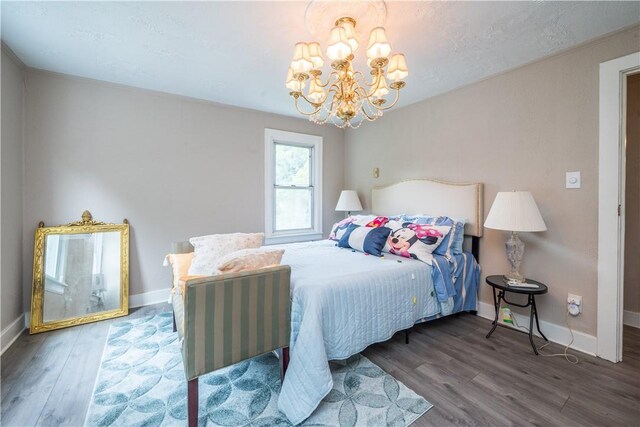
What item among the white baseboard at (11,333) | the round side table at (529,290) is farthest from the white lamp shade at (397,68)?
the white baseboard at (11,333)

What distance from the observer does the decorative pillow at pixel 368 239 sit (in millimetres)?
2727

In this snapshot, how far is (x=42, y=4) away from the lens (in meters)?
1.74

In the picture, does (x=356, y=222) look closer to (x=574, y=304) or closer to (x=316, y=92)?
(x=316, y=92)

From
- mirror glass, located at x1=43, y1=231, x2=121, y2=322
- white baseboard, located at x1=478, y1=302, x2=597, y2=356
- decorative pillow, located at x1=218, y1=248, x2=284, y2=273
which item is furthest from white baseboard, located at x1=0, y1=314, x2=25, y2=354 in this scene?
white baseboard, located at x1=478, y1=302, x2=597, y2=356

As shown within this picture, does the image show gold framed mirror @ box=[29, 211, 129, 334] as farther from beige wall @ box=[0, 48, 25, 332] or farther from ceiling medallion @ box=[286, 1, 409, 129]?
ceiling medallion @ box=[286, 1, 409, 129]

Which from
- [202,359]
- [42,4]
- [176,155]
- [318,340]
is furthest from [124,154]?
[318,340]

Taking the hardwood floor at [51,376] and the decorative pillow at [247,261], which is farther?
the decorative pillow at [247,261]

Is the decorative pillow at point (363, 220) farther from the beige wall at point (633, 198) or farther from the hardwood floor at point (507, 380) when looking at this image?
the beige wall at point (633, 198)

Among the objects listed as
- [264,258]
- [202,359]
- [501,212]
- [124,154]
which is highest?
[124,154]

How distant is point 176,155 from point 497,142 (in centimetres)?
347

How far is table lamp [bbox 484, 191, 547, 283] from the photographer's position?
2.20 meters

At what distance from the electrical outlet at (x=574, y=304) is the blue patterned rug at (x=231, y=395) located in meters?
1.58

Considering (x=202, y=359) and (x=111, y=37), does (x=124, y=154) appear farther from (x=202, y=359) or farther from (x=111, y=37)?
(x=202, y=359)

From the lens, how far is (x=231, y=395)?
5.65 ft
